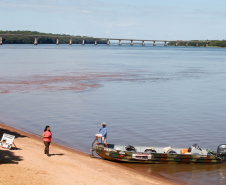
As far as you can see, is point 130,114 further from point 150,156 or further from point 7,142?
point 7,142

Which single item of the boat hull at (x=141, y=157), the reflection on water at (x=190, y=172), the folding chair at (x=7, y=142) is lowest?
the reflection on water at (x=190, y=172)

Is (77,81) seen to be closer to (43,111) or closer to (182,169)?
(43,111)

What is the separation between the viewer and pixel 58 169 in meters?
22.9

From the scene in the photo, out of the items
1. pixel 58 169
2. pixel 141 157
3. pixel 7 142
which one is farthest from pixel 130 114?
pixel 58 169

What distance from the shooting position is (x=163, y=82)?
79.9 meters

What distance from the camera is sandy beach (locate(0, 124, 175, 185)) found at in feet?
68.4

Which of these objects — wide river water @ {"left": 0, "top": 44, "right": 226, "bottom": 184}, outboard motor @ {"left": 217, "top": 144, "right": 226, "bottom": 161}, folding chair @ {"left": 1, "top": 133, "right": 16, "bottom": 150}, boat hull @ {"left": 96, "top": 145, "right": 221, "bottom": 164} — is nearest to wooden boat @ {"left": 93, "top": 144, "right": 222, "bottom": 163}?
Answer: boat hull @ {"left": 96, "top": 145, "right": 221, "bottom": 164}

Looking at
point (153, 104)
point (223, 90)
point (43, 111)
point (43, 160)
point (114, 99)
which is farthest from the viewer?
point (223, 90)

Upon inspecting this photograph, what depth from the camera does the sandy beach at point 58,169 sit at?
2084 cm

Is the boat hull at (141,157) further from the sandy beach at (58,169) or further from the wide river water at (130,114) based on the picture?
the sandy beach at (58,169)

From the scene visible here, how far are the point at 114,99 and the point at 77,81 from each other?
22649mm

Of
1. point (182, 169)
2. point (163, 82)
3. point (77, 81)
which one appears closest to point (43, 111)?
point (182, 169)

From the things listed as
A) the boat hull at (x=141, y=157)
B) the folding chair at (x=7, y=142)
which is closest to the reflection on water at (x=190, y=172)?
the boat hull at (x=141, y=157)

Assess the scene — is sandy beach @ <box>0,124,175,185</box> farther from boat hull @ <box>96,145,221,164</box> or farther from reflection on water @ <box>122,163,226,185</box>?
reflection on water @ <box>122,163,226,185</box>
